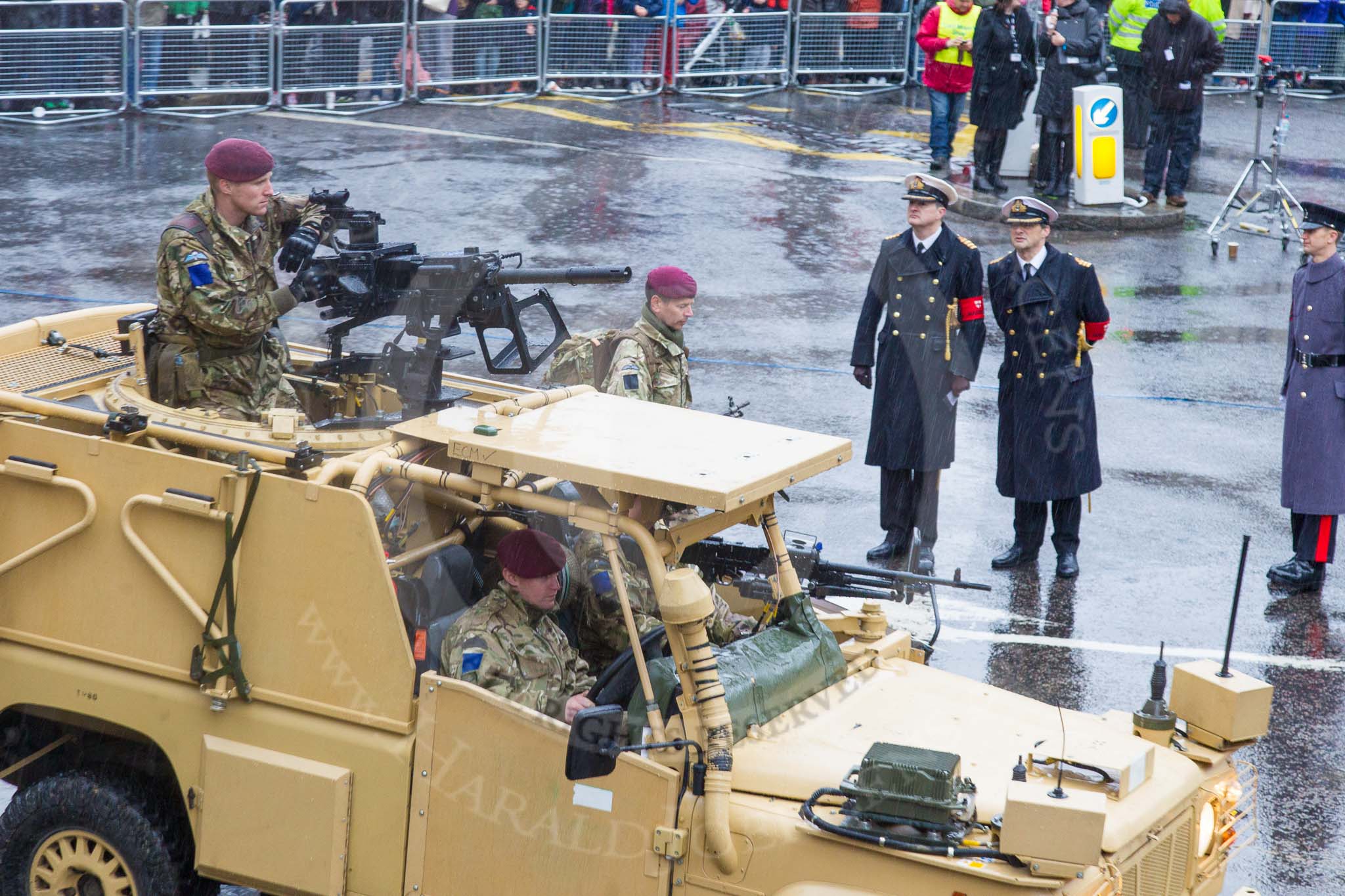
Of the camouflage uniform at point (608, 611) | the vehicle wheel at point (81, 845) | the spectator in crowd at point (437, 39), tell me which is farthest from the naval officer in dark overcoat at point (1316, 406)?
the spectator in crowd at point (437, 39)

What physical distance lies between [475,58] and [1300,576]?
1391cm

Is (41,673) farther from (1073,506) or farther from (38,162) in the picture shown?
(38,162)

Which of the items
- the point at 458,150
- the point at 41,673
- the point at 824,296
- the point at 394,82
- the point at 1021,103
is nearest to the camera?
the point at 41,673

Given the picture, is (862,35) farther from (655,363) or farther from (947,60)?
(655,363)

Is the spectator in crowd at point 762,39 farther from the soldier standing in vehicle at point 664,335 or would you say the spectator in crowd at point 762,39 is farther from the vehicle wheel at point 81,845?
the vehicle wheel at point 81,845

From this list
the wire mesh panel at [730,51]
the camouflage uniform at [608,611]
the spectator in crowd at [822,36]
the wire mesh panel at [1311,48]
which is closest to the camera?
the camouflage uniform at [608,611]

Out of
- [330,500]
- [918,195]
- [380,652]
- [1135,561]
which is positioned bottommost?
[1135,561]

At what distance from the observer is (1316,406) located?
9602 millimetres

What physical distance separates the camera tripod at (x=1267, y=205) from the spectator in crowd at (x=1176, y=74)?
620mm

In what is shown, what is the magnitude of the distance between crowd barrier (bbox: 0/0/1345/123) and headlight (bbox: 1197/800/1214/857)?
13834mm

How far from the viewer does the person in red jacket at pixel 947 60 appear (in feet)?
58.2

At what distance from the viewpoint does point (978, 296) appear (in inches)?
387

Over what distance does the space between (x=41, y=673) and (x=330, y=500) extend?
1.39 metres

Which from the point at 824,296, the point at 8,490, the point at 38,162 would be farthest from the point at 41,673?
the point at 38,162
